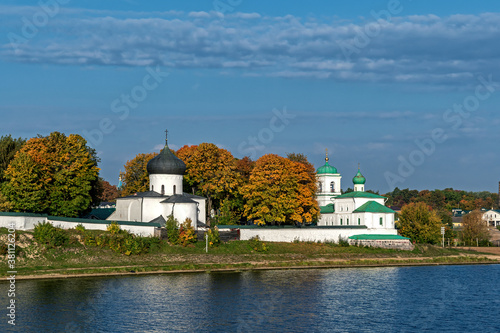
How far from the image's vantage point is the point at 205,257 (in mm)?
60375

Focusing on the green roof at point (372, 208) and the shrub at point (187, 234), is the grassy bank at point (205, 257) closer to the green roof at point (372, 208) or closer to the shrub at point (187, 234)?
the shrub at point (187, 234)

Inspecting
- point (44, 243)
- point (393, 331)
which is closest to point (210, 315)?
point (393, 331)

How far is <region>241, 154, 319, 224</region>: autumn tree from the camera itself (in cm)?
7194

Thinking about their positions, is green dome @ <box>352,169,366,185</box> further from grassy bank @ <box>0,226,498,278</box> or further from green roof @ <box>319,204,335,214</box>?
grassy bank @ <box>0,226,498,278</box>

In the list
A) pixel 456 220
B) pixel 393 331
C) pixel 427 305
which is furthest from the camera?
pixel 456 220

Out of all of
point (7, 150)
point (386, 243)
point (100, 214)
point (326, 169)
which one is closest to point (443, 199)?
point (326, 169)

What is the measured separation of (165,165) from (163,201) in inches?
192

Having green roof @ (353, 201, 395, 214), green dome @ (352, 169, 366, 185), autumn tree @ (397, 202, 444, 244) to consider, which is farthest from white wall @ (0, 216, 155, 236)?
autumn tree @ (397, 202, 444, 244)

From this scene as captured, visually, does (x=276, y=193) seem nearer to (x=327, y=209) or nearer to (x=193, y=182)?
(x=193, y=182)

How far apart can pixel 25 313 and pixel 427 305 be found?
24.4m

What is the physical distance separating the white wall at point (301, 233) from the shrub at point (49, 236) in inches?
763

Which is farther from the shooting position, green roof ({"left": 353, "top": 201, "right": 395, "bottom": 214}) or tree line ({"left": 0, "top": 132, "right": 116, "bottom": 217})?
green roof ({"left": 353, "top": 201, "right": 395, "bottom": 214})

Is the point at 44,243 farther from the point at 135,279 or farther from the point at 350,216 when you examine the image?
the point at 350,216

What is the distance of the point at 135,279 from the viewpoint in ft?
167
